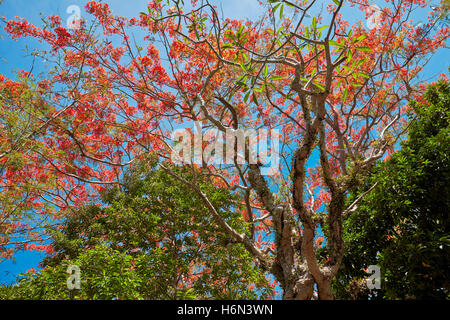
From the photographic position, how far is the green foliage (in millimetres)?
3516

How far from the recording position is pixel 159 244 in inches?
185

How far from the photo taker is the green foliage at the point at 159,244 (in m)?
3.52

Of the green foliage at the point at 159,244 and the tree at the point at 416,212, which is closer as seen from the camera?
the tree at the point at 416,212

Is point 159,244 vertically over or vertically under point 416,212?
under

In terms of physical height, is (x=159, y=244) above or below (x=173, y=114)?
below

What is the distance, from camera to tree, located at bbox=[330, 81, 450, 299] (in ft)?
9.87

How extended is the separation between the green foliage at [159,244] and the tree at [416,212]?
5.46 feet

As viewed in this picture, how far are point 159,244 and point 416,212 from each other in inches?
144

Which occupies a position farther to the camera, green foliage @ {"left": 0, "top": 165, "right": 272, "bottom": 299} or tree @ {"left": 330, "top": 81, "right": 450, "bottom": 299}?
green foliage @ {"left": 0, "top": 165, "right": 272, "bottom": 299}

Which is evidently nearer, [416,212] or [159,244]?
[416,212]

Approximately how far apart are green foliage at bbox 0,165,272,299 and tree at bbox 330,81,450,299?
167 cm

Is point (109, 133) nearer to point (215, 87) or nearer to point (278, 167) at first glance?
point (215, 87)
